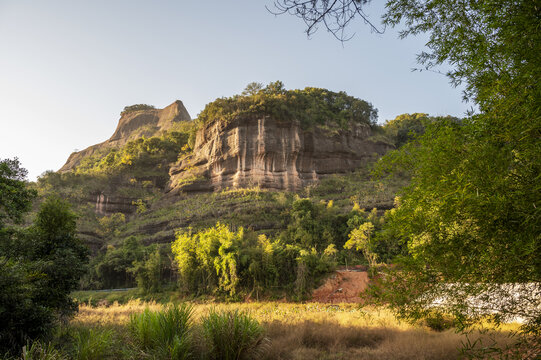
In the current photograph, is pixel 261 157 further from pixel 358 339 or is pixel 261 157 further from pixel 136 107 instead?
pixel 136 107

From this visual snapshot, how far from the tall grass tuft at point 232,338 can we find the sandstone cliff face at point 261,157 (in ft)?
106

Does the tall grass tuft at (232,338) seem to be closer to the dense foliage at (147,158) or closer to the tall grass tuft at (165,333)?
the tall grass tuft at (165,333)

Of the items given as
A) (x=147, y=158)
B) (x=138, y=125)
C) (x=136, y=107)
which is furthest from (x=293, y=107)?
(x=136, y=107)

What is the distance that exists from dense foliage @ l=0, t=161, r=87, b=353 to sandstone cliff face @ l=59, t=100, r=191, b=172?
3148 inches

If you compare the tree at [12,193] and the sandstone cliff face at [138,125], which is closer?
the tree at [12,193]

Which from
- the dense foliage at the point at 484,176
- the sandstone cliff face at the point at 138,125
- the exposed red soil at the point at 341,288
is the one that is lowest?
the exposed red soil at the point at 341,288

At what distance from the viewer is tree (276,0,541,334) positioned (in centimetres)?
258

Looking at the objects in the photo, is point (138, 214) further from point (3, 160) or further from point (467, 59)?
point (467, 59)

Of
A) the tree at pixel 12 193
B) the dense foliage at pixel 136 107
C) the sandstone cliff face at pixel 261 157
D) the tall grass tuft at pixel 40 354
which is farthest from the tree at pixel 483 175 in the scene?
the dense foliage at pixel 136 107

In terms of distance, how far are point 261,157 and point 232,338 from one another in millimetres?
34590

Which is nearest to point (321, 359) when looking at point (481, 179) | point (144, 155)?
point (481, 179)

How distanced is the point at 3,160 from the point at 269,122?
33992 mm

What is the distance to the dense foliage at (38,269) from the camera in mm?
5625

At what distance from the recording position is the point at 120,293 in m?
20.4
